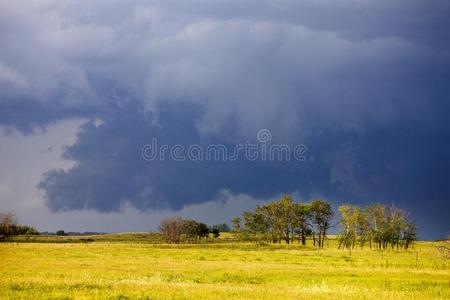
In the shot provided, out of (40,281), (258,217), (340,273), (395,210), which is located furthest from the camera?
(258,217)

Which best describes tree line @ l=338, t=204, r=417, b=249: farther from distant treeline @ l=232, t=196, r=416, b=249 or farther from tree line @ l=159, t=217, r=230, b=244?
tree line @ l=159, t=217, r=230, b=244

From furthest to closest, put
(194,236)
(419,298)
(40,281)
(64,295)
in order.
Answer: (194,236)
(40,281)
(419,298)
(64,295)

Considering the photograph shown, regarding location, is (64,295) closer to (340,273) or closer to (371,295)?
(371,295)

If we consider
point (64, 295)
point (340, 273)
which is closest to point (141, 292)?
point (64, 295)

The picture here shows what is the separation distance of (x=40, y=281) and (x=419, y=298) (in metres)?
24.0

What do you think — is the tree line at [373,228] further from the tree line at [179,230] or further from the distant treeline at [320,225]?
the tree line at [179,230]

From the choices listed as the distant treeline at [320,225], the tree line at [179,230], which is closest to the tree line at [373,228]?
the distant treeline at [320,225]

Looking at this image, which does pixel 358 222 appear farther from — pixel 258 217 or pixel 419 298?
pixel 419 298

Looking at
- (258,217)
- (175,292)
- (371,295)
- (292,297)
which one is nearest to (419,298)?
(371,295)

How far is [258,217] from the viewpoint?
543ft

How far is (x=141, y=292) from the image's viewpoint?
28.5 meters

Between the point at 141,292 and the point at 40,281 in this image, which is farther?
the point at 40,281

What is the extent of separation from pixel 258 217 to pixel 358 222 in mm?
39992

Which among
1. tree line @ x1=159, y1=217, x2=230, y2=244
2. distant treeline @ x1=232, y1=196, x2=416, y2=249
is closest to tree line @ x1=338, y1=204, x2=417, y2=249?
distant treeline @ x1=232, y1=196, x2=416, y2=249
